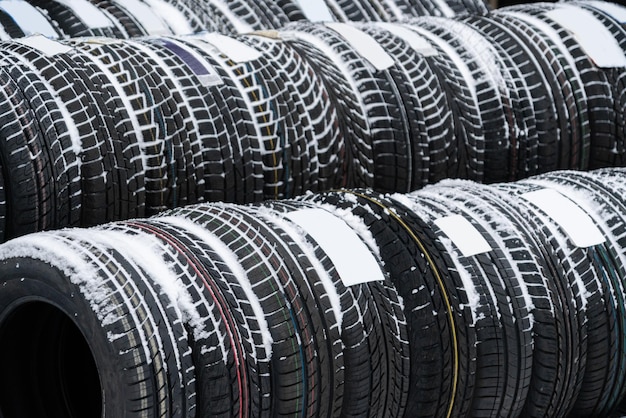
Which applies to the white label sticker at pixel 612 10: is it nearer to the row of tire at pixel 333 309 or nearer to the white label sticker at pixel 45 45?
the row of tire at pixel 333 309

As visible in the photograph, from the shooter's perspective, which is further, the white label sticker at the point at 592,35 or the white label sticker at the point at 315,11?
the white label sticker at the point at 315,11

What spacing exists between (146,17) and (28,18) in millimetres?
468

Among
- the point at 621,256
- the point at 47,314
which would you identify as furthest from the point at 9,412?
the point at 621,256

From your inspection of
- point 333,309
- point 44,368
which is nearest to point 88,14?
point 44,368

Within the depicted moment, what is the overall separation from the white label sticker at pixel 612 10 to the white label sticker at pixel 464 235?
138cm

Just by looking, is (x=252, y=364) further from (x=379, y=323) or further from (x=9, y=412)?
(x=9, y=412)

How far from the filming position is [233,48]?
9.40ft

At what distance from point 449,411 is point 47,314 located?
98 centimetres

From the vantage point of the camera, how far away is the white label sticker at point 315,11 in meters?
3.86

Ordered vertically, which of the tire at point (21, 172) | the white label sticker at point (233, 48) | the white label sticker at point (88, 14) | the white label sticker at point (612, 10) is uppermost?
the white label sticker at point (88, 14)

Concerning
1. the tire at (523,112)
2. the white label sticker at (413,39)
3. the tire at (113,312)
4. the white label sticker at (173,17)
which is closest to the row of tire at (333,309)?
the tire at (113,312)

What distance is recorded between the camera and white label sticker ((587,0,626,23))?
3455 millimetres

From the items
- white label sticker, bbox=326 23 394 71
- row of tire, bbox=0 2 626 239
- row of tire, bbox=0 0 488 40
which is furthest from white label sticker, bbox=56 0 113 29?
white label sticker, bbox=326 23 394 71

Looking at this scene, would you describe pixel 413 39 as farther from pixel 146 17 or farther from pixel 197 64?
pixel 146 17
